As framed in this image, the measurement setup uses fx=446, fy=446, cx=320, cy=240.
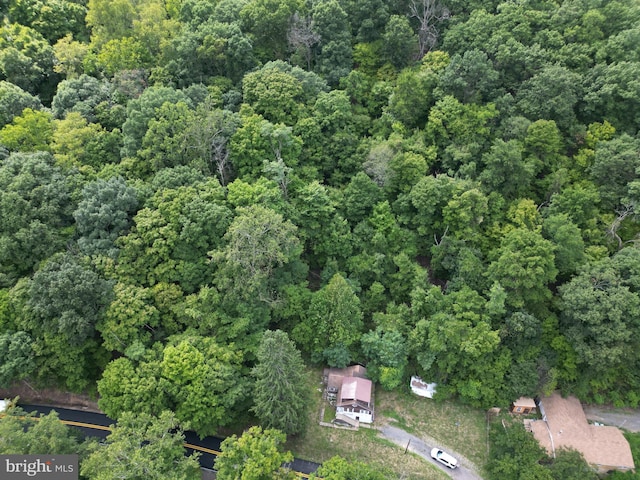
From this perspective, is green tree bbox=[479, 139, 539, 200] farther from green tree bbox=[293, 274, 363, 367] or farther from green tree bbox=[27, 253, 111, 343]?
green tree bbox=[27, 253, 111, 343]

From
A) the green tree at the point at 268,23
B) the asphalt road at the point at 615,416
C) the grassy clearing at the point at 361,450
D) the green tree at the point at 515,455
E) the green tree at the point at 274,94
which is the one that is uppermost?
the green tree at the point at 268,23

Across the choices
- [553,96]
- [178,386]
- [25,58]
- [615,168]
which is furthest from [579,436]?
[25,58]

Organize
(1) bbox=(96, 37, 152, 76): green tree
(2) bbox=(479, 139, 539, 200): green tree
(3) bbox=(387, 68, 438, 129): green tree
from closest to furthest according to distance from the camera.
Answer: (2) bbox=(479, 139, 539, 200): green tree → (3) bbox=(387, 68, 438, 129): green tree → (1) bbox=(96, 37, 152, 76): green tree

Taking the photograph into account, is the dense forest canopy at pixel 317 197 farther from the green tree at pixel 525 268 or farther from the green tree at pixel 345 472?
the green tree at pixel 345 472

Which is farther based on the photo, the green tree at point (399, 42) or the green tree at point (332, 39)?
the green tree at point (332, 39)

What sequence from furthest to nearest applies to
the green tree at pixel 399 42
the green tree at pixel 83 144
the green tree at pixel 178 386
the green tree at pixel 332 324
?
the green tree at pixel 399 42, the green tree at pixel 83 144, the green tree at pixel 332 324, the green tree at pixel 178 386

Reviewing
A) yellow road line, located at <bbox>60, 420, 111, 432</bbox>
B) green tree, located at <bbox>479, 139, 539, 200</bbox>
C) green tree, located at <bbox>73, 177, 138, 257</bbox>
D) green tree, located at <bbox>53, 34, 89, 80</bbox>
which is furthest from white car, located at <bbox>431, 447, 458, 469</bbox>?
green tree, located at <bbox>53, 34, 89, 80</bbox>

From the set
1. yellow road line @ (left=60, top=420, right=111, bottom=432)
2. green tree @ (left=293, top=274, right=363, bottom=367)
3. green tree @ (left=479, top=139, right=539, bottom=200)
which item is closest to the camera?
yellow road line @ (left=60, top=420, right=111, bottom=432)

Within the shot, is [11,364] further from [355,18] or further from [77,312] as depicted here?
[355,18]

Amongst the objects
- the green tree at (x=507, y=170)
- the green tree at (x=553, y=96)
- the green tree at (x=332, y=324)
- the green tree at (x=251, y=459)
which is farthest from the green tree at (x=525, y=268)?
the green tree at (x=251, y=459)
